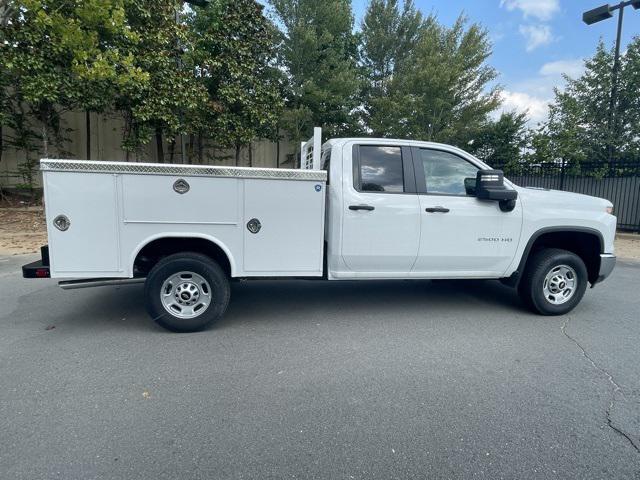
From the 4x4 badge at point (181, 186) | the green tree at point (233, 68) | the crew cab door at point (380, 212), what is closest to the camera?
the 4x4 badge at point (181, 186)

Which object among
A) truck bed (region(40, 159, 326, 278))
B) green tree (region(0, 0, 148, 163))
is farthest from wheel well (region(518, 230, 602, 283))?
green tree (region(0, 0, 148, 163))

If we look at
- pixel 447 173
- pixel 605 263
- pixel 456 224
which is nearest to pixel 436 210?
pixel 456 224

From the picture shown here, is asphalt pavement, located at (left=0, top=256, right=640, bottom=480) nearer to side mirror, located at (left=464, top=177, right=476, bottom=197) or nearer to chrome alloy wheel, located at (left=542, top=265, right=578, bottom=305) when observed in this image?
chrome alloy wheel, located at (left=542, top=265, right=578, bottom=305)

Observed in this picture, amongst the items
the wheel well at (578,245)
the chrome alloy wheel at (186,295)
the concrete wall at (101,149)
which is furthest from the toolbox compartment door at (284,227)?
the concrete wall at (101,149)

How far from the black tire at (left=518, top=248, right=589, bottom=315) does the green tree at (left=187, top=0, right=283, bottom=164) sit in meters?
11.5

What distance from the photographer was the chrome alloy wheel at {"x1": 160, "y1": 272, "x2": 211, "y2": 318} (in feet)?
13.1

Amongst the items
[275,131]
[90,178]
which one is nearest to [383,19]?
[275,131]

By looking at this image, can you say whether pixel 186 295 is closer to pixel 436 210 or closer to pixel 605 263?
pixel 436 210

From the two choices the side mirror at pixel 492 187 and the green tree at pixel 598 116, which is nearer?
the side mirror at pixel 492 187

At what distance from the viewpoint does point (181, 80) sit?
11.9m

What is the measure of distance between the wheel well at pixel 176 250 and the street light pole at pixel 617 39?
12772 millimetres

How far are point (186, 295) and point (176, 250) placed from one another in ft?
1.76

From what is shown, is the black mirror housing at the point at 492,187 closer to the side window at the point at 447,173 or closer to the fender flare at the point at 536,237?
the side window at the point at 447,173

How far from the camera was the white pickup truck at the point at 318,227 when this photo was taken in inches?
147
